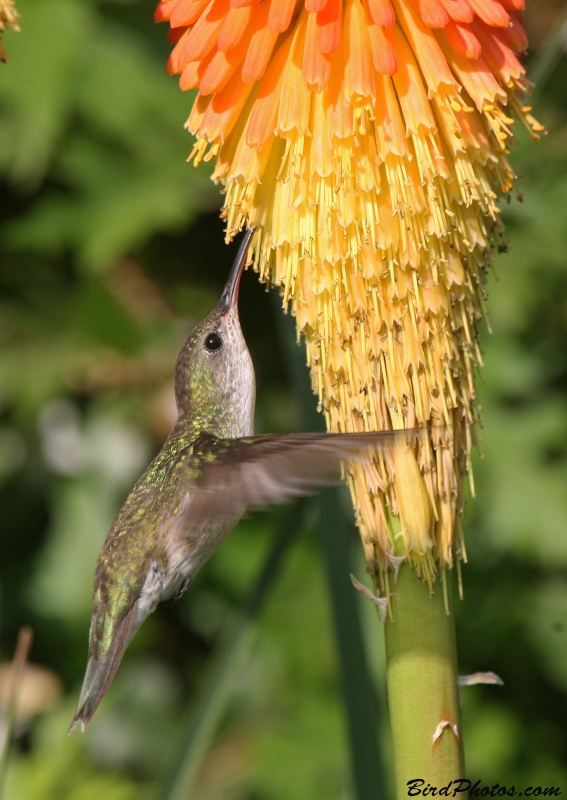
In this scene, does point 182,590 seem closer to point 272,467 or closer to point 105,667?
point 105,667

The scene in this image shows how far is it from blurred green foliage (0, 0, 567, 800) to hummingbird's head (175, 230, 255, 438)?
3.42 feet

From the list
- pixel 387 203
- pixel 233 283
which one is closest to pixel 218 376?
pixel 233 283

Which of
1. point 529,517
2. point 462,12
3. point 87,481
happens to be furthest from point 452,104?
point 87,481

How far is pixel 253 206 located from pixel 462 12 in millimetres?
424

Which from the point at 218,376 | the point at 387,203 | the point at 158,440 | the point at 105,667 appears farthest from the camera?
the point at 158,440

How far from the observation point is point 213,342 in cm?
213

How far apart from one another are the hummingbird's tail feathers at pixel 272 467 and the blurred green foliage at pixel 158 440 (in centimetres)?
137

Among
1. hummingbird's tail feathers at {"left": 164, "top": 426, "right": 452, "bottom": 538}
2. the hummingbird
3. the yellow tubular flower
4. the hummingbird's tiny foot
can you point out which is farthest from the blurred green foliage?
the yellow tubular flower

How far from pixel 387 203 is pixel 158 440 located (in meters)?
2.57

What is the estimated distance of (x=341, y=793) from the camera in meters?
3.06

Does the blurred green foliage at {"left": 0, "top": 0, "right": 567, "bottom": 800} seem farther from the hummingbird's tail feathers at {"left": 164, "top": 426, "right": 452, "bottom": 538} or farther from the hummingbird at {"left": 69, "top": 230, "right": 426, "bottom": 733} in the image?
the hummingbird's tail feathers at {"left": 164, "top": 426, "right": 452, "bottom": 538}

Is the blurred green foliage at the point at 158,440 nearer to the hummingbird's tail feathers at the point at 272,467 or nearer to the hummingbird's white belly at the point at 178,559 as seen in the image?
the hummingbird's white belly at the point at 178,559

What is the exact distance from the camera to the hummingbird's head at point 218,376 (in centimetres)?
212

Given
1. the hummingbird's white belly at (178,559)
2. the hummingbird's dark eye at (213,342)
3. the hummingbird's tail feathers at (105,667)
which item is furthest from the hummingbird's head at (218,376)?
the hummingbird's tail feathers at (105,667)
